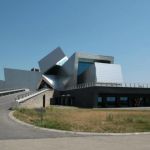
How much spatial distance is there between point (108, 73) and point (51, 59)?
2164cm

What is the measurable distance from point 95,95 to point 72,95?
1132cm

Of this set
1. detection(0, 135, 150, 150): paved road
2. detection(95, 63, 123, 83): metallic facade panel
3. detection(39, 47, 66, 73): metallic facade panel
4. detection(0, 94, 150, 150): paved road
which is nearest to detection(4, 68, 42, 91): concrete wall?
detection(39, 47, 66, 73): metallic facade panel

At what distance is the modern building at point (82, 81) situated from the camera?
5900 centimetres

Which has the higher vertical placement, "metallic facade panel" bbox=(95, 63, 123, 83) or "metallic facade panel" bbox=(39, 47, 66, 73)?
"metallic facade panel" bbox=(39, 47, 66, 73)

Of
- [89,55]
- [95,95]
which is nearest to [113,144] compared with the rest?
[95,95]

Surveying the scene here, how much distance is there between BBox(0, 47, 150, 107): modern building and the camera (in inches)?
2323

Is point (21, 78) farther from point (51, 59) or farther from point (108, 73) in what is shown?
point (108, 73)

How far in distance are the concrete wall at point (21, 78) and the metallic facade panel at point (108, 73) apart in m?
33.8

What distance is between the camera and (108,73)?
77.1 meters

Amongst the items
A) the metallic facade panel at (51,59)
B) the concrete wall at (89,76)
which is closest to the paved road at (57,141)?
the concrete wall at (89,76)

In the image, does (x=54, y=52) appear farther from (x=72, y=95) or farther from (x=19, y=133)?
(x=19, y=133)

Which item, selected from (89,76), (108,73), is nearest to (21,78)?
(89,76)

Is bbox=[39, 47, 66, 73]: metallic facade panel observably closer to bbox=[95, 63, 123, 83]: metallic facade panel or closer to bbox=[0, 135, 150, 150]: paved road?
bbox=[95, 63, 123, 83]: metallic facade panel

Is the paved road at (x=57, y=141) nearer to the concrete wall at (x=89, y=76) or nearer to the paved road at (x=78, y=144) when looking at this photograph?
the paved road at (x=78, y=144)
